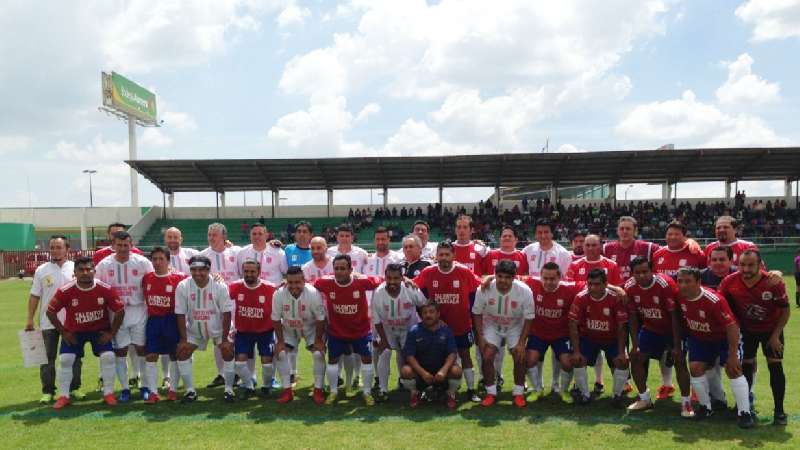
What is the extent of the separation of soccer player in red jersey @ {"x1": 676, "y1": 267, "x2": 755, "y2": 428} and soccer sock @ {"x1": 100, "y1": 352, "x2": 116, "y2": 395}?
641 centimetres

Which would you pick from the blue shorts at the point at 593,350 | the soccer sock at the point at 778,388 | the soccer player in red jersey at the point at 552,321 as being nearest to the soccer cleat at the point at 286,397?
the soccer player in red jersey at the point at 552,321

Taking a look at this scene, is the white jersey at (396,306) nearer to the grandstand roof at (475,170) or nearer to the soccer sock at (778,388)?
the soccer sock at (778,388)

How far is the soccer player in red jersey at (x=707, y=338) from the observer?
5.20 metres

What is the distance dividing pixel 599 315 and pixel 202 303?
15.2ft

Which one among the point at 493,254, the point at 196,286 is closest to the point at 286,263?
the point at 196,286

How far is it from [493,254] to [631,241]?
1827 millimetres

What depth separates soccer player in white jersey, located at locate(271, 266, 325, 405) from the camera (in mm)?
6355

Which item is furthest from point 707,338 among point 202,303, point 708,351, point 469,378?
point 202,303

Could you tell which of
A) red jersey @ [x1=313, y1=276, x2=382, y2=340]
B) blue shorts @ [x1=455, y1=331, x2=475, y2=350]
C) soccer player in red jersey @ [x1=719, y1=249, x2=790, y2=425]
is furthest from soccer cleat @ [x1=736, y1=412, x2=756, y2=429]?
red jersey @ [x1=313, y1=276, x2=382, y2=340]

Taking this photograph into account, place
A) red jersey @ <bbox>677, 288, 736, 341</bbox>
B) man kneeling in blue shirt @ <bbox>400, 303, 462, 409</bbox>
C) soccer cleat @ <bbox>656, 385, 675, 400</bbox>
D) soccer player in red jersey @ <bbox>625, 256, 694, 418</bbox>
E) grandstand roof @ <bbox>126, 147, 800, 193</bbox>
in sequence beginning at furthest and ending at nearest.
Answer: grandstand roof @ <bbox>126, 147, 800, 193</bbox>, soccer cleat @ <bbox>656, 385, 675, 400</bbox>, man kneeling in blue shirt @ <bbox>400, 303, 462, 409</bbox>, soccer player in red jersey @ <bbox>625, 256, 694, 418</bbox>, red jersey @ <bbox>677, 288, 736, 341</bbox>

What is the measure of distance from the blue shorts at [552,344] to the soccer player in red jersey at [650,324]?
72 cm

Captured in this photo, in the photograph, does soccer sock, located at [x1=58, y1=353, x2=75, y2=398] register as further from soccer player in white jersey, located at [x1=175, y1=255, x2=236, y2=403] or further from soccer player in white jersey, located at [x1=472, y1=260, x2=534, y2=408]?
soccer player in white jersey, located at [x1=472, y1=260, x2=534, y2=408]

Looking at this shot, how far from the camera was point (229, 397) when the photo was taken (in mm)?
6359

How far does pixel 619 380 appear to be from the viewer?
5957mm
